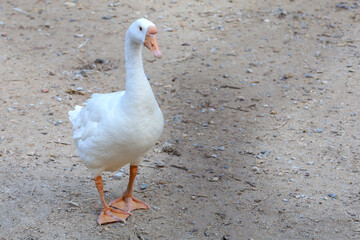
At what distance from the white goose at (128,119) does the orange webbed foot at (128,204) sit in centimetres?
50

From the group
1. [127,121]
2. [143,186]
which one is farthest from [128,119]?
[143,186]

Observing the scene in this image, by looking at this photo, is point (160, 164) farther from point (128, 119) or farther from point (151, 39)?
point (151, 39)

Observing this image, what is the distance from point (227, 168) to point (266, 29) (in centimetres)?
361

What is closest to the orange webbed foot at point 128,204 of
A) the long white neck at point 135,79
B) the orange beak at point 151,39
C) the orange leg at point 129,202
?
the orange leg at point 129,202

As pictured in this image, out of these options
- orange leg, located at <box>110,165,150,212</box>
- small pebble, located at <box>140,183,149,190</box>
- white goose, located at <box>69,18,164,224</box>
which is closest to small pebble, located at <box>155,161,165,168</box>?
small pebble, located at <box>140,183,149,190</box>

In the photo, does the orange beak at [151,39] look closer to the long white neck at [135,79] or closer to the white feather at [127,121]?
the white feather at [127,121]

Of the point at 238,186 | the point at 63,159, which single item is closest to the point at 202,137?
the point at 238,186

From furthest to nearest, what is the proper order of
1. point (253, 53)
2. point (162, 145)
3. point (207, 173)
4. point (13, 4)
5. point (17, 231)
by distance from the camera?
point (13, 4)
point (253, 53)
point (162, 145)
point (207, 173)
point (17, 231)

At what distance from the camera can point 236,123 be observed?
588 centimetres

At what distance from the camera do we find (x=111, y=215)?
4336 millimetres

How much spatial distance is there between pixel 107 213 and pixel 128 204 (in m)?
0.25

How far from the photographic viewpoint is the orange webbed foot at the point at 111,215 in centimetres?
430

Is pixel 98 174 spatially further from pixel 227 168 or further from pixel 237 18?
pixel 237 18

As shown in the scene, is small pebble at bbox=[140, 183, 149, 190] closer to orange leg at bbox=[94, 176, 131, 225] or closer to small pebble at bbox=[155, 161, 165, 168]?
small pebble at bbox=[155, 161, 165, 168]
